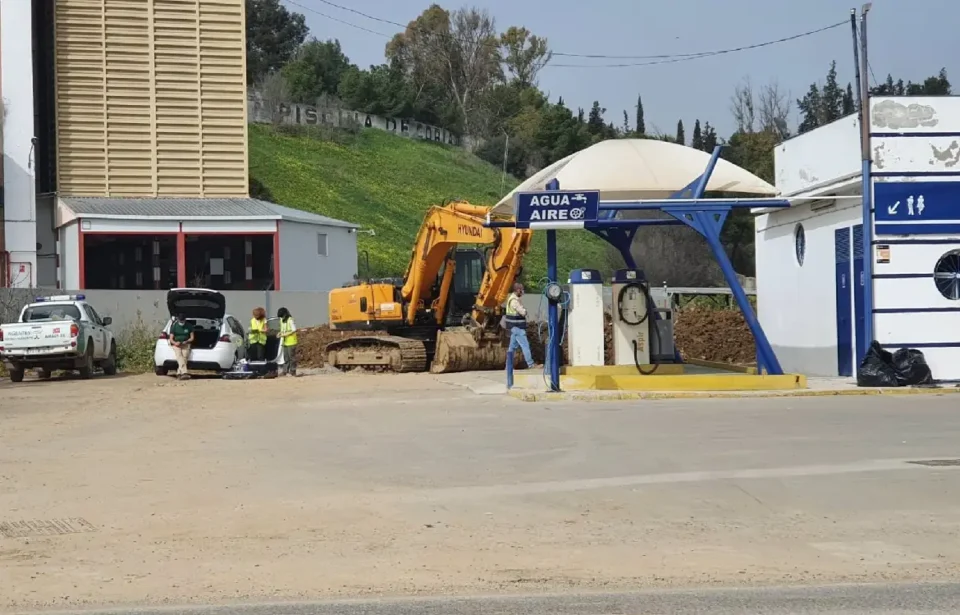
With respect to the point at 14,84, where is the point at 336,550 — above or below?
below

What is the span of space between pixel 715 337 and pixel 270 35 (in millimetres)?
71704

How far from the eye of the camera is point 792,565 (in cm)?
844

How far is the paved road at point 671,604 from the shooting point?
23.6 ft

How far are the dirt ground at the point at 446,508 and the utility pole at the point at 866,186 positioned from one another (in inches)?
152

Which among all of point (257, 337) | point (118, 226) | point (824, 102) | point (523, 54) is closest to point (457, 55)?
point (523, 54)

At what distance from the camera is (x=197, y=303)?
94.6ft

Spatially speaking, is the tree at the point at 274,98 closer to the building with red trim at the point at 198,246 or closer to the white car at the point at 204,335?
the building with red trim at the point at 198,246

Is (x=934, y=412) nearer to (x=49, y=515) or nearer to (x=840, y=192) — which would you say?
(x=840, y=192)

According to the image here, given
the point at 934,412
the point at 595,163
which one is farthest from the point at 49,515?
the point at 595,163

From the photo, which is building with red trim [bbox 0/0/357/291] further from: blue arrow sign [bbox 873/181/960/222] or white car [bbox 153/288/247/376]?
blue arrow sign [bbox 873/181/960/222]

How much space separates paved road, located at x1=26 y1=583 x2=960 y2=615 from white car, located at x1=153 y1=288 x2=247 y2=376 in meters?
20.4

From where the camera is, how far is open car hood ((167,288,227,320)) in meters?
28.2

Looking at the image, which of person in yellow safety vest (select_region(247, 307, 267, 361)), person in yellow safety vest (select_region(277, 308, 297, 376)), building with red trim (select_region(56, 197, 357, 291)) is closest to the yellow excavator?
person in yellow safety vest (select_region(277, 308, 297, 376))

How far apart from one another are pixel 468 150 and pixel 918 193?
75340 mm
